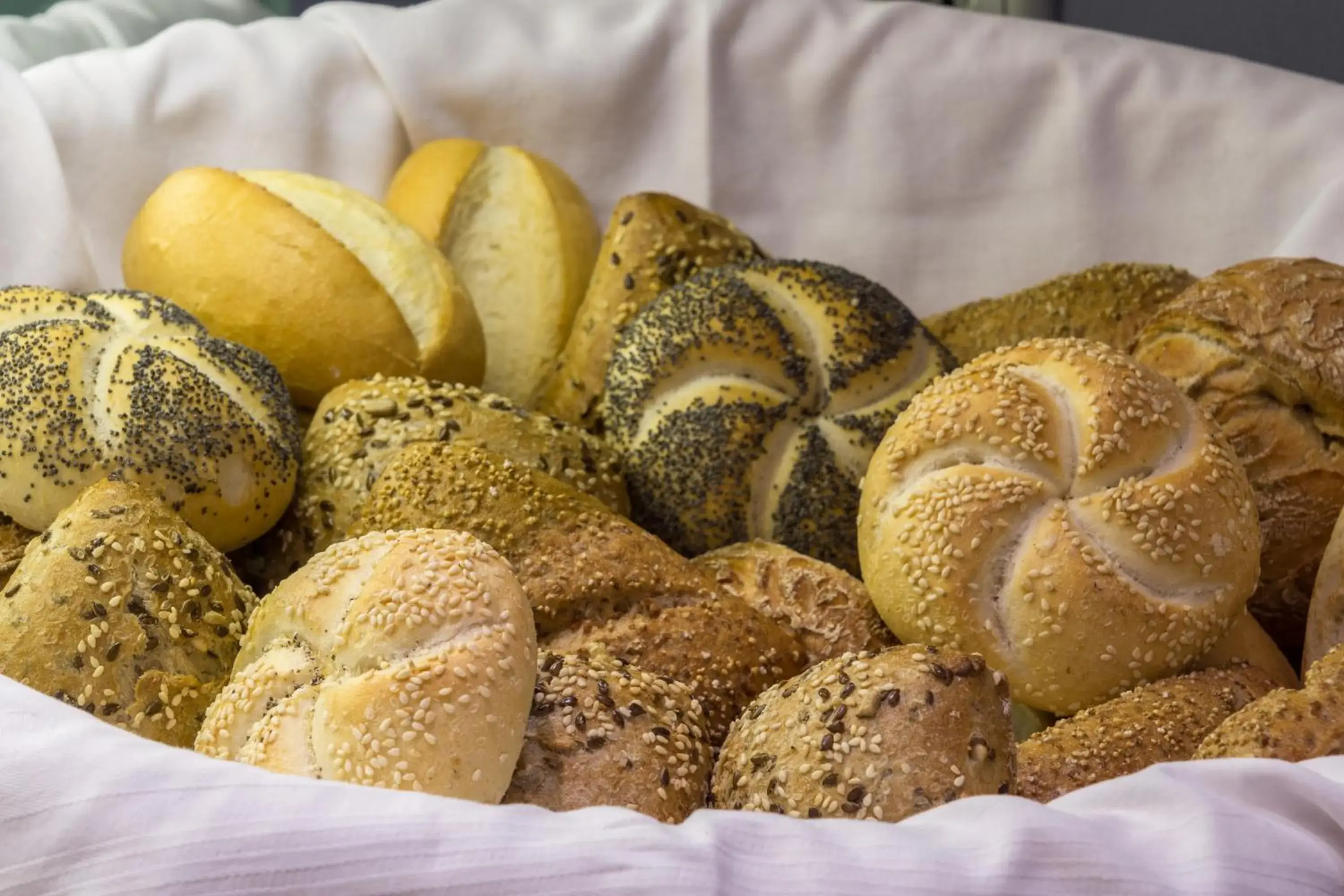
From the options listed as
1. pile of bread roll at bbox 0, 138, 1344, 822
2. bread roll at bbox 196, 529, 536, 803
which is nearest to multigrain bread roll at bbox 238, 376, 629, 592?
pile of bread roll at bbox 0, 138, 1344, 822

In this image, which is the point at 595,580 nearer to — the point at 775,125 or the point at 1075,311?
the point at 1075,311

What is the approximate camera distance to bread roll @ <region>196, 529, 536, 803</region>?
107cm

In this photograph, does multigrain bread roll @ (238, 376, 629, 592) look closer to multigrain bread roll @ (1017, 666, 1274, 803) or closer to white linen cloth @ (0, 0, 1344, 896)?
white linen cloth @ (0, 0, 1344, 896)

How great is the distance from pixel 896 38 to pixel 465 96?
70 centimetres

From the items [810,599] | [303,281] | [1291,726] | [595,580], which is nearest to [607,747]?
[595,580]

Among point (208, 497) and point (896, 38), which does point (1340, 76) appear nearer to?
point (896, 38)

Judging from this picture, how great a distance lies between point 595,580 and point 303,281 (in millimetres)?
608

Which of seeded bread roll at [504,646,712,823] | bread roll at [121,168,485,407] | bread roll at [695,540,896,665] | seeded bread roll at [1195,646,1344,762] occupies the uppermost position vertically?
seeded bread roll at [1195,646,1344,762]

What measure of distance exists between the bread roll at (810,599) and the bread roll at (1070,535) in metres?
0.09

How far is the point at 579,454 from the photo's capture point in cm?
175

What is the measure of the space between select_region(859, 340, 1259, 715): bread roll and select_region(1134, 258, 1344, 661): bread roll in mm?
198

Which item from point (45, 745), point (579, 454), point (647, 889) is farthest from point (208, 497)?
point (647, 889)

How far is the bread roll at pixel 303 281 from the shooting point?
5.80 feet

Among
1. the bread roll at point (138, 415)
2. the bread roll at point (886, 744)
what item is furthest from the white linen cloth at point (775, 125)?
the bread roll at point (886, 744)
